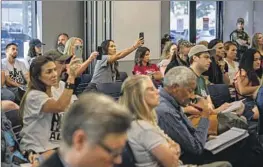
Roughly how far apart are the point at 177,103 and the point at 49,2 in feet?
20.1

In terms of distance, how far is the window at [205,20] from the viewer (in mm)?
11500

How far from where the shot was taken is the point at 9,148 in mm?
2984

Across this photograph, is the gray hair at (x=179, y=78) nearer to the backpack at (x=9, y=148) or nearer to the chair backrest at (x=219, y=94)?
the backpack at (x=9, y=148)

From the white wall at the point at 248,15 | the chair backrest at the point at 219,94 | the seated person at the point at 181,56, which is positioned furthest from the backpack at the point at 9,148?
the white wall at the point at 248,15

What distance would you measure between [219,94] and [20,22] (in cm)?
485

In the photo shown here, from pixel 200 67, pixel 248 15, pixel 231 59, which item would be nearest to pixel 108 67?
pixel 200 67

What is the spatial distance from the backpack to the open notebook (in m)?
1.30

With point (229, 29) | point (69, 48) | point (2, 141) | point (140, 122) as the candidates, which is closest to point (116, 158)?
point (140, 122)

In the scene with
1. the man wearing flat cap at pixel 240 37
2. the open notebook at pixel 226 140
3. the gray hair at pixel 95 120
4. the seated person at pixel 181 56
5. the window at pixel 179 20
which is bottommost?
the open notebook at pixel 226 140

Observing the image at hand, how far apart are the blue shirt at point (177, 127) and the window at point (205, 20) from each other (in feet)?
27.5

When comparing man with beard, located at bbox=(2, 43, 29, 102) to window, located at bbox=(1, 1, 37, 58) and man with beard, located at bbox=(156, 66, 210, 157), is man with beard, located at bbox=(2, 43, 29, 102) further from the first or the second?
man with beard, located at bbox=(156, 66, 210, 157)

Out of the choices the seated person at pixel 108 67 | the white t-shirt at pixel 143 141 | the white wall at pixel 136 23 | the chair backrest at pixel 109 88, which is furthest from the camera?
the white wall at pixel 136 23

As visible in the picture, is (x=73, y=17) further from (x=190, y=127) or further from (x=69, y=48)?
(x=190, y=127)

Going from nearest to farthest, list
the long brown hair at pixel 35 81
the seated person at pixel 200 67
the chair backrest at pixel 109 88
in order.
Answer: the long brown hair at pixel 35 81 → the seated person at pixel 200 67 → the chair backrest at pixel 109 88
